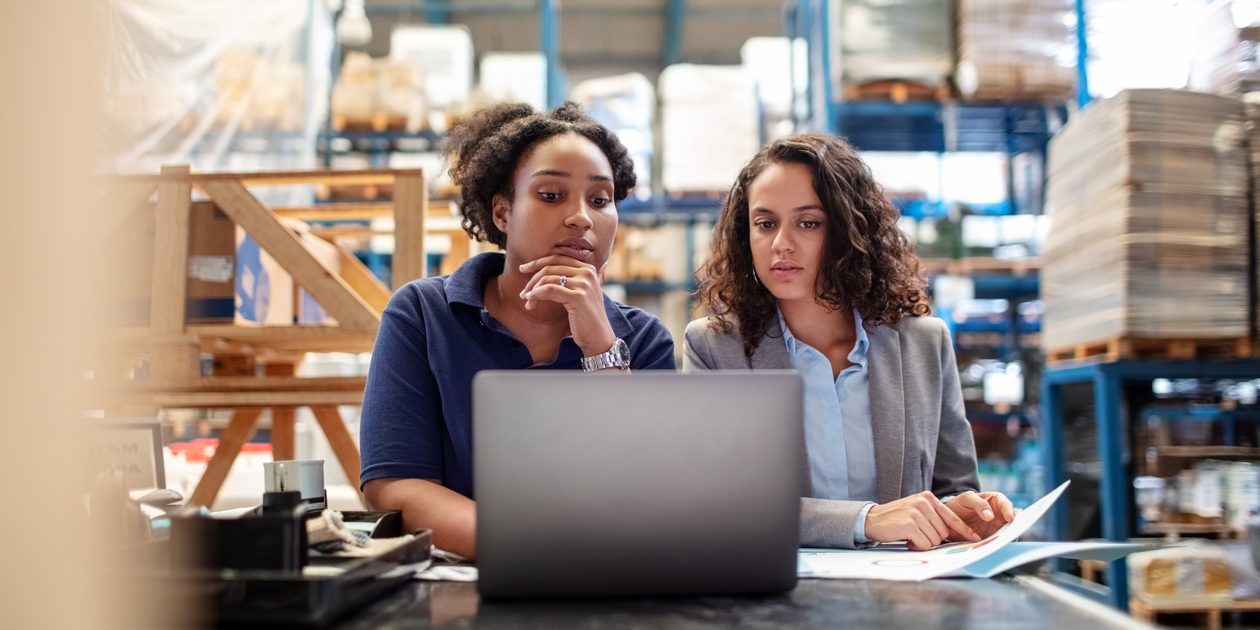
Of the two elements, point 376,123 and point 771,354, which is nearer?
point 771,354

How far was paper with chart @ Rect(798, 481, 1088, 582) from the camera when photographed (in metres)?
1.08

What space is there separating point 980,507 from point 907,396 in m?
0.51

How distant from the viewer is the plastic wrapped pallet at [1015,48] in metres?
5.64

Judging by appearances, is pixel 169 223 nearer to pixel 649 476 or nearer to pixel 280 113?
pixel 649 476

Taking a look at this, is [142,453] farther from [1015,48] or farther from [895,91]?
[1015,48]

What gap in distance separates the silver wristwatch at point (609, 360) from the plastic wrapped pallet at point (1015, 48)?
4.74 m

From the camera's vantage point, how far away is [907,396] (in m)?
1.96

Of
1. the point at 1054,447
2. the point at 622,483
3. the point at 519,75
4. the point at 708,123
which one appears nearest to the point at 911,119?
the point at 708,123

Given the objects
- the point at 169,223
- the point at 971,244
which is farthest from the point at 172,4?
the point at 971,244

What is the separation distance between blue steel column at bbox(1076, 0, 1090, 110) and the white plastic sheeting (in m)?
4.69

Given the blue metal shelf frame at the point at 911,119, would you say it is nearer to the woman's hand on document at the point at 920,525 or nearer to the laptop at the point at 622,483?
the woman's hand on document at the point at 920,525

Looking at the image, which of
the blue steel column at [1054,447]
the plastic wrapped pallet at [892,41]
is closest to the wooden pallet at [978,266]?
the plastic wrapped pallet at [892,41]

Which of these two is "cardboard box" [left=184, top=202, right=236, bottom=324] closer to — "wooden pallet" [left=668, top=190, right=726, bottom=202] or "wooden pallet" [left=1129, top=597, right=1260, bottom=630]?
"wooden pallet" [left=1129, top=597, right=1260, bottom=630]

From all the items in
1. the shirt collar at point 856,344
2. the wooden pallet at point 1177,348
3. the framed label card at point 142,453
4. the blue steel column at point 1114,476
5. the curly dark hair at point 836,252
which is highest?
the curly dark hair at point 836,252
